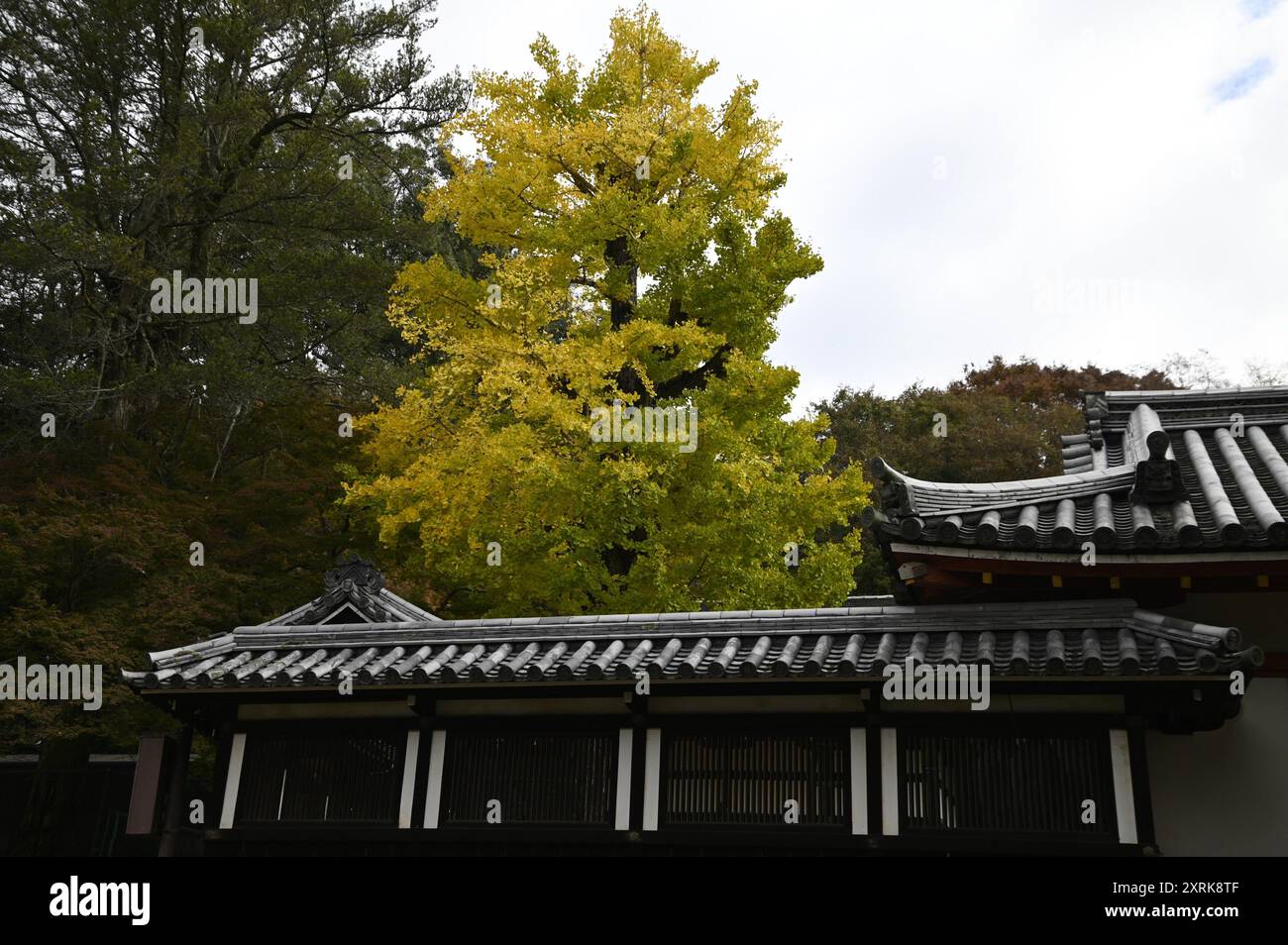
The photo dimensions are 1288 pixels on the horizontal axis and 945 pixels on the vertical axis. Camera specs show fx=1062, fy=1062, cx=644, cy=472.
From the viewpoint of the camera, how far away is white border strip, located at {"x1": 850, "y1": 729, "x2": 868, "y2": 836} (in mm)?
9102

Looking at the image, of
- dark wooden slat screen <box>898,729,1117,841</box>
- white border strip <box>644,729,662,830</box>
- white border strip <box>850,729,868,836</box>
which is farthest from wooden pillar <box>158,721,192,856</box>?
dark wooden slat screen <box>898,729,1117,841</box>

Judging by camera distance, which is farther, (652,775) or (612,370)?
(612,370)

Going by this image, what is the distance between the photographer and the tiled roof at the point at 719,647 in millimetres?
8414

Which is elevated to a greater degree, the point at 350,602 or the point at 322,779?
the point at 350,602

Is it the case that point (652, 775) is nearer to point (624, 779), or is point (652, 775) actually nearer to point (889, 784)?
point (624, 779)

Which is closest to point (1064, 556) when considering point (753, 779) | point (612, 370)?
point (753, 779)

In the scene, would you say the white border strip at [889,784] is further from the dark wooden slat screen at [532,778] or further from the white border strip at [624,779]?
the dark wooden slat screen at [532,778]

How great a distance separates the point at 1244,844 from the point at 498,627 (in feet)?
22.7

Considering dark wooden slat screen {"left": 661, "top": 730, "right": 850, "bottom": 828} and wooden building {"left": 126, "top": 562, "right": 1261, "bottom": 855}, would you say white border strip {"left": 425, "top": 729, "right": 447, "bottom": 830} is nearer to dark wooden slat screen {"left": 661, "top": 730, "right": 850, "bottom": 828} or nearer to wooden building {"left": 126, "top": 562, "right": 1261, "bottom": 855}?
wooden building {"left": 126, "top": 562, "right": 1261, "bottom": 855}

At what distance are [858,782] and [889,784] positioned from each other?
0.26m

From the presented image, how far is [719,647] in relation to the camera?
9.92 meters
